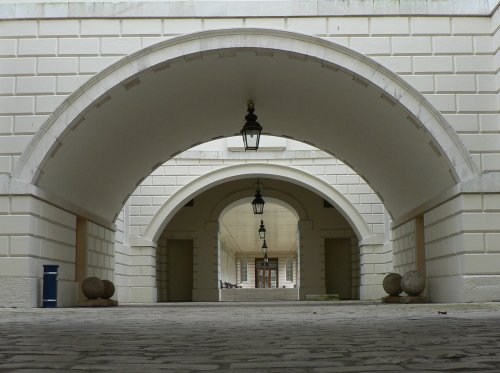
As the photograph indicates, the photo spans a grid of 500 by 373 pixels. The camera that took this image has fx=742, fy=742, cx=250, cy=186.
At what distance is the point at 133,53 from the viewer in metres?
11.8

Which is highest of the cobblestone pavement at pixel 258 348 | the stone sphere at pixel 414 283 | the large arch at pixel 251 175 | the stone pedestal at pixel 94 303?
the large arch at pixel 251 175

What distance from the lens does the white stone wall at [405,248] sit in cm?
1548

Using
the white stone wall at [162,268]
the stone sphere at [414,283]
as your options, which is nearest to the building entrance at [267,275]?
the white stone wall at [162,268]

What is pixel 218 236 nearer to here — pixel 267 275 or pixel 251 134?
pixel 251 134

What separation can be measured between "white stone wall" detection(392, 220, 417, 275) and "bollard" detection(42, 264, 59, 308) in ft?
23.8

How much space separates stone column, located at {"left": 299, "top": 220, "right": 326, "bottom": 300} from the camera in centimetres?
2400

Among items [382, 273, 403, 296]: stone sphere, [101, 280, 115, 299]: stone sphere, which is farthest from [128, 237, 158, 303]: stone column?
[382, 273, 403, 296]: stone sphere

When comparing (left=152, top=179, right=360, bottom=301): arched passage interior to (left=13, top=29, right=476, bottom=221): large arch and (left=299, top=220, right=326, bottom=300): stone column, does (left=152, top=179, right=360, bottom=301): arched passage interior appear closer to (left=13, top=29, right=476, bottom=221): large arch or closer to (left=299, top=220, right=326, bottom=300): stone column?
(left=299, top=220, right=326, bottom=300): stone column

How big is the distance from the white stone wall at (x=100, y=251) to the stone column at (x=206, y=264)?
7.09 metres

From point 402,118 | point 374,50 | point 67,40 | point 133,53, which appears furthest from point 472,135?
point 67,40

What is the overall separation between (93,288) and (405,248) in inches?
267

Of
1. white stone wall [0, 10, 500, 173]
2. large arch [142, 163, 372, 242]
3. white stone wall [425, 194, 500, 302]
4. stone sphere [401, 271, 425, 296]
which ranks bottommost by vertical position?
stone sphere [401, 271, 425, 296]

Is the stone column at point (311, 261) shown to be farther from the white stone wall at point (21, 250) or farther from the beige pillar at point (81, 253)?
the white stone wall at point (21, 250)

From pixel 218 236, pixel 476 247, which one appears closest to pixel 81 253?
pixel 476 247
